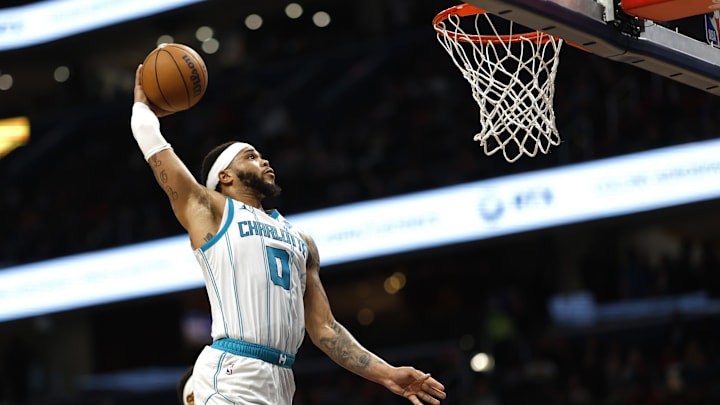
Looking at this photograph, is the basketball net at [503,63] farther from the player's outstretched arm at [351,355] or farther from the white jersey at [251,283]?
the white jersey at [251,283]

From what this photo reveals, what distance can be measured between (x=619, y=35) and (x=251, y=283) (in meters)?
1.96

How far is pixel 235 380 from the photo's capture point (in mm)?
4922

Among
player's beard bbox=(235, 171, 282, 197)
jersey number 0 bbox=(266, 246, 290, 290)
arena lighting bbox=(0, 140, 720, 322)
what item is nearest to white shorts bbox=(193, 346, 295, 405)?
jersey number 0 bbox=(266, 246, 290, 290)

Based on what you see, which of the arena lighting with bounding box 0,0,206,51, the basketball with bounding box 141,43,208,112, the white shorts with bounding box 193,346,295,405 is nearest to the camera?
the white shorts with bounding box 193,346,295,405

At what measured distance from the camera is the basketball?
521cm

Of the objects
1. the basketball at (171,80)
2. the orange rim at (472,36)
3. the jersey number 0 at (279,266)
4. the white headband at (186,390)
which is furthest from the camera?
the white headband at (186,390)

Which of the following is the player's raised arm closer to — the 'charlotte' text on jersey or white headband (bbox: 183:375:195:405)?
the 'charlotte' text on jersey

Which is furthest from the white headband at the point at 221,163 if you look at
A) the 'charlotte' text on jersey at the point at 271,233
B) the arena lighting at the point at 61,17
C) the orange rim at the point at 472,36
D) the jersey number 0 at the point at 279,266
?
the arena lighting at the point at 61,17

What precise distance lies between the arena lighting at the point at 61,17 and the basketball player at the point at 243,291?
14.4 m

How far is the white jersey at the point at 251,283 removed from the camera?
4.99 meters

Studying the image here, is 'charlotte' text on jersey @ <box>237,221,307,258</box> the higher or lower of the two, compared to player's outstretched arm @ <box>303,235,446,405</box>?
higher

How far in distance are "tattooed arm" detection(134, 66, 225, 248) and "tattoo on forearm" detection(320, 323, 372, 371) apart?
743 millimetres

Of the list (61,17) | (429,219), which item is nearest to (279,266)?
(429,219)

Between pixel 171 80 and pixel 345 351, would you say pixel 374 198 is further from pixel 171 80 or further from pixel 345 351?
pixel 171 80
